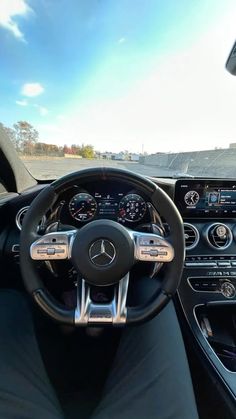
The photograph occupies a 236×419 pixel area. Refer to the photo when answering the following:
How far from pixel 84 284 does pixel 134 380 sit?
0.41 meters

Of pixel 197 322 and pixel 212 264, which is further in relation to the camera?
pixel 212 264

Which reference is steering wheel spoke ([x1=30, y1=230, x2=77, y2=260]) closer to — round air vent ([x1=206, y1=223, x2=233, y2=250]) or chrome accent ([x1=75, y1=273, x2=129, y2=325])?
chrome accent ([x1=75, y1=273, x2=129, y2=325])

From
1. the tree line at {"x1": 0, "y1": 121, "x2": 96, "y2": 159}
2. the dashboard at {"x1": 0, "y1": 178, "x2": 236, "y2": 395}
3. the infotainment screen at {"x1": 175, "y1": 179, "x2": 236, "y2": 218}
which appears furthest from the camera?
the tree line at {"x1": 0, "y1": 121, "x2": 96, "y2": 159}

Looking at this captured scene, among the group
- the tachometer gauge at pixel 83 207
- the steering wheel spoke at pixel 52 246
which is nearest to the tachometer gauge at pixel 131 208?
the tachometer gauge at pixel 83 207

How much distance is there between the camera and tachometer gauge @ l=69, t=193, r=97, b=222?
1789mm

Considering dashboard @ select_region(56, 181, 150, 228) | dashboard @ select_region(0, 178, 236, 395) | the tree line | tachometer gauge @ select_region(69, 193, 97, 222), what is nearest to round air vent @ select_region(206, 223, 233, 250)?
dashboard @ select_region(0, 178, 236, 395)

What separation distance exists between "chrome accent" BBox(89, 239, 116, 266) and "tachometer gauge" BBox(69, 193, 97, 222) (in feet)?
1.46

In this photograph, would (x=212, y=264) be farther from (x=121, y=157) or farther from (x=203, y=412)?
(x=121, y=157)

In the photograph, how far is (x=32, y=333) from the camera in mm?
1426

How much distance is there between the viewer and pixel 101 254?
1.36 m

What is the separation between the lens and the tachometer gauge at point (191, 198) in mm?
2293

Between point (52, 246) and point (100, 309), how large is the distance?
318 mm

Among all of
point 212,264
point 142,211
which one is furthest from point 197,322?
point 142,211

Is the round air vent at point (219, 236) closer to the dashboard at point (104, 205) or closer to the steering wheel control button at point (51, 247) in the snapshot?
the dashboard at point (104, 205)
